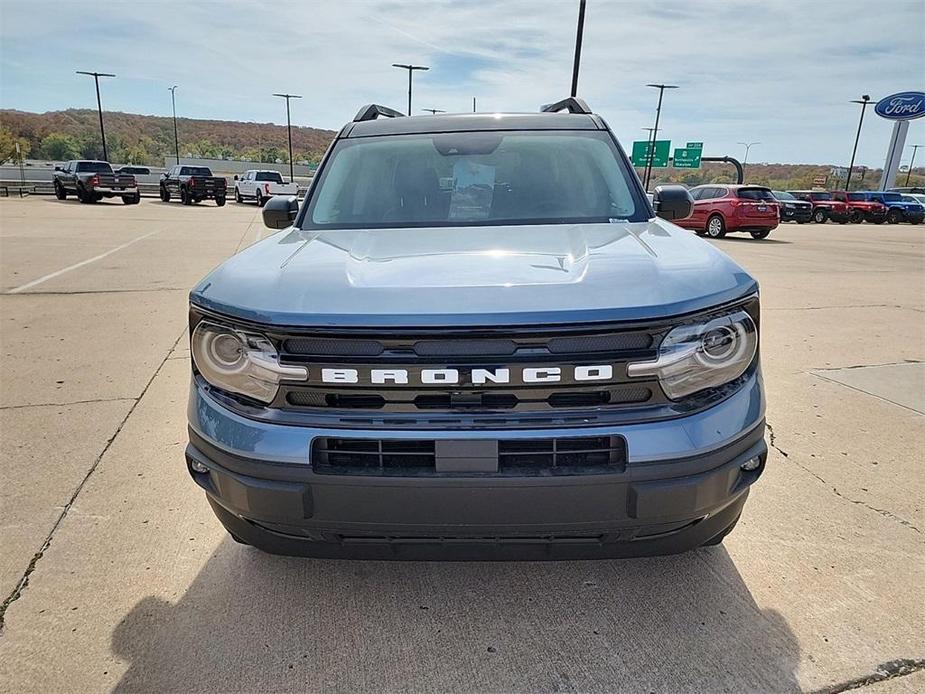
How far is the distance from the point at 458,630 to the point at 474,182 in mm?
2065

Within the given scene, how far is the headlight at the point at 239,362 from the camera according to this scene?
5.98 ft

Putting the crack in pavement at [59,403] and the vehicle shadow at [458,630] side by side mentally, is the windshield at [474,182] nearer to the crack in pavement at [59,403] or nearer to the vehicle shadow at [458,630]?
the vehicle shadow at [458,630]

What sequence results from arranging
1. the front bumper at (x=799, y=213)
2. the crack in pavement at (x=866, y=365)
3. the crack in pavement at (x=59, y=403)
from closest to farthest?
the crack in pavement at (x=59, y=403) → the crack in pavement at (x=866, y=365) → the front bumper at (x=799, y=213)

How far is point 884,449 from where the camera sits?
3.65m

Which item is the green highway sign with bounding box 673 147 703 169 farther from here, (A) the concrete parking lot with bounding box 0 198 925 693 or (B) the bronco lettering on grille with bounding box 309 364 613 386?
(B) the bronco lettering on grille with bounding box 309 364 613 386

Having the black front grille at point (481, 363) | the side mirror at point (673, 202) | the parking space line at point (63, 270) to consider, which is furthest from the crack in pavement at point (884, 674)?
the parking space line at point (63, 270)

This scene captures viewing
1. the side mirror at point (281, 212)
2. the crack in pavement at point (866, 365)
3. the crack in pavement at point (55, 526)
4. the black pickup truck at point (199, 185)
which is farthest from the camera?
the black pickup truck at point (199, 185)

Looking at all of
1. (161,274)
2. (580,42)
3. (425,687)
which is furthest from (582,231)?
(580,42)

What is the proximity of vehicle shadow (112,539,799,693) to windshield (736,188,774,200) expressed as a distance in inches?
700

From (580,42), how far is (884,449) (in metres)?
15.6

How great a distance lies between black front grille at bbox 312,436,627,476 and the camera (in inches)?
68.3

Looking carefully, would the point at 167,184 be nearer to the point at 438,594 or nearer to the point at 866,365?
the point at 866,365

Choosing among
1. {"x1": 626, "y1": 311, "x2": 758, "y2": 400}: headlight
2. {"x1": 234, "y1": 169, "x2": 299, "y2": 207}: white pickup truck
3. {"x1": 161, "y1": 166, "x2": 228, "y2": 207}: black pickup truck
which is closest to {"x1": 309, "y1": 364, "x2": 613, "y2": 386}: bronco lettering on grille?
{"x1": 626, "y1": 311, "x2": 758, "y2": 400}: headlight

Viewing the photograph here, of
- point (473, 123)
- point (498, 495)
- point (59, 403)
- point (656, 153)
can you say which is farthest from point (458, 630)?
point (656, 153)
